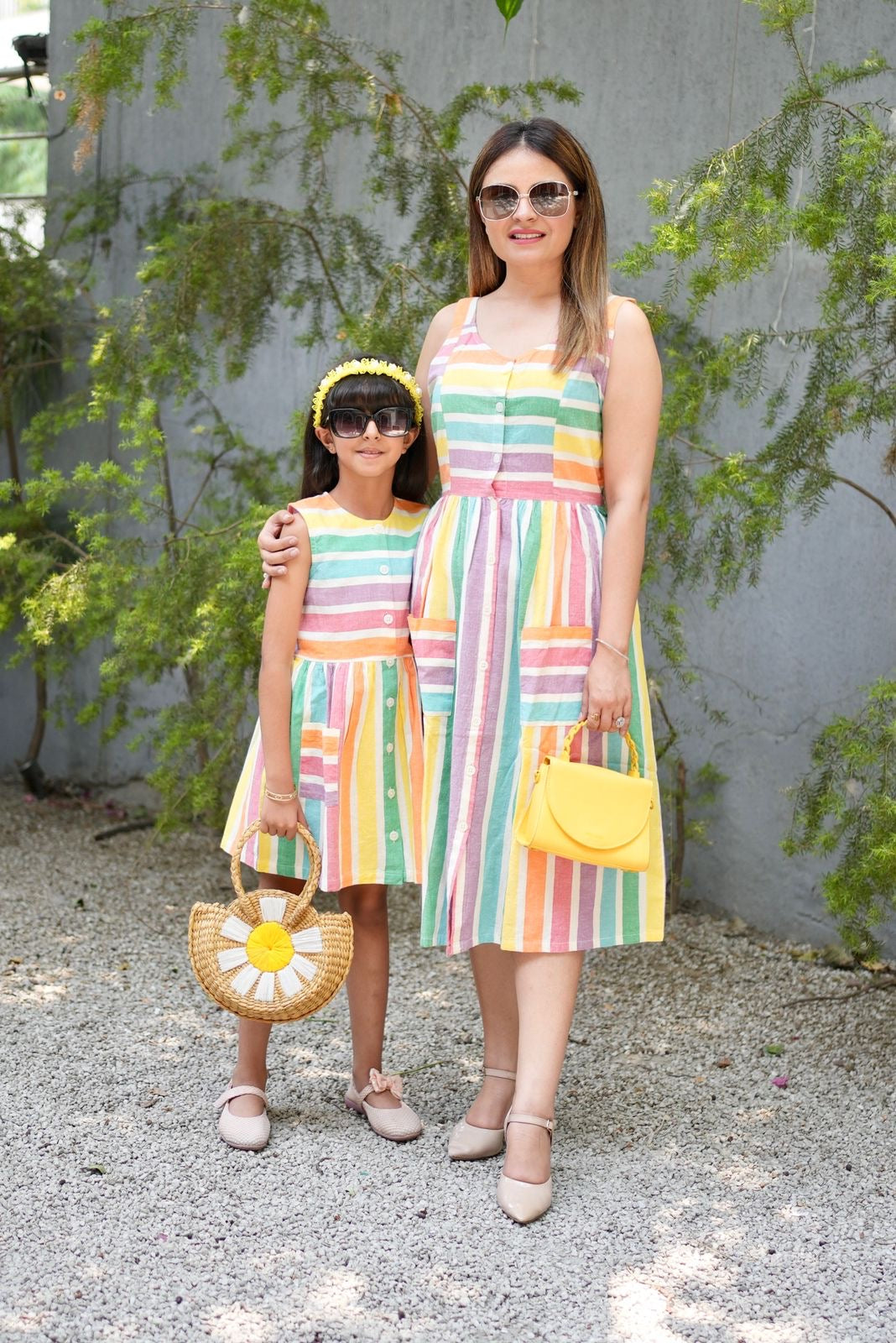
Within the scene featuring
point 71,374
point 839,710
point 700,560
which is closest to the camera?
point 700,560

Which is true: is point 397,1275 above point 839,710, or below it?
below

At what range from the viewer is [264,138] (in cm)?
478

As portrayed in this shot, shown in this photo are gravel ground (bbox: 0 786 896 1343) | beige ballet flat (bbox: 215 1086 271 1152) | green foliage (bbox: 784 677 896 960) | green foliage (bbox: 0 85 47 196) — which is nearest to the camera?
gravel ground (bbox: 0 786 896 1343)

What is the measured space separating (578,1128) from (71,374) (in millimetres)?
4130

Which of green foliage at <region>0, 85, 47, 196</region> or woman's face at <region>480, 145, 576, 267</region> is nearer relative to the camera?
woman's face at <region>480, 145, 576, 267</region>

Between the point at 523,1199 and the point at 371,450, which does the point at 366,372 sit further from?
the point at 523,1199

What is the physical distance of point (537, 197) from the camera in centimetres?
269

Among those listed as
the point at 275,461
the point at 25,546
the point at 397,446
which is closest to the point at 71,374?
the point at 25,546

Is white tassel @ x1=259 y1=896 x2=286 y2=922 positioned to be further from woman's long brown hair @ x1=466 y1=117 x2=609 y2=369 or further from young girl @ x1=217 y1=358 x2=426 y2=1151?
woman's long brown hair @ x1=466 y1=117 x2=609 y2=369

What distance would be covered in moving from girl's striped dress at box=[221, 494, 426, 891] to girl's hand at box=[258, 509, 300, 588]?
51 mm

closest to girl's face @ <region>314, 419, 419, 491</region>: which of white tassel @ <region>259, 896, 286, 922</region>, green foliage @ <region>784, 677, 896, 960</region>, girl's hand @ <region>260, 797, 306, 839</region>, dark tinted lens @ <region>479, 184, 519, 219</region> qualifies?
dark tinted lens @ <region>479, 184, 519, 219</region>

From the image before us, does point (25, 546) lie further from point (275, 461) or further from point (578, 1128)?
point (578, 1128)

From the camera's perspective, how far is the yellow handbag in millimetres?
2590

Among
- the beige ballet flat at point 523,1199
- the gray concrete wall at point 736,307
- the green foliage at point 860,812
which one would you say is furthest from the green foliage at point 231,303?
the beige ballet flat at point 523,1199
